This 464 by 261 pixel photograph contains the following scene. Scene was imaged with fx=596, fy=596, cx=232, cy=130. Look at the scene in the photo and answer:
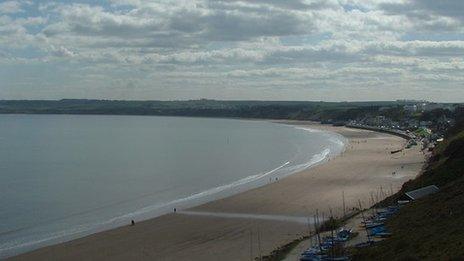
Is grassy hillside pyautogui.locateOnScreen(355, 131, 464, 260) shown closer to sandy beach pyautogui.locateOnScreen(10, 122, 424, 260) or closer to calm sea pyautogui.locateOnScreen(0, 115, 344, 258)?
sandy beach pyautogui.locateOnScreen(10, 122, 424, 260)

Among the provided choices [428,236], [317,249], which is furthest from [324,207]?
[428,236]

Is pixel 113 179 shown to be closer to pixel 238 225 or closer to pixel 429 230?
pixel 238 225

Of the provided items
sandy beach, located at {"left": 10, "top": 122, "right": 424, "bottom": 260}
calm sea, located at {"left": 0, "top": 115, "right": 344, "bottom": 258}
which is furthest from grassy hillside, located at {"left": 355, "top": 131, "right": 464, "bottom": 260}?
calm sea, located at {"left": 0, "top": 115, "right": 344, "bottom": 258}

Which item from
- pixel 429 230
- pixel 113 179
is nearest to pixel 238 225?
pixel 429 230

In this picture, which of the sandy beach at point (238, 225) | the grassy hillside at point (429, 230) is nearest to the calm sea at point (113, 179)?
the sandy beach at point (238, 225)

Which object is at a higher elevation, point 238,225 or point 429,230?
point 429,230
